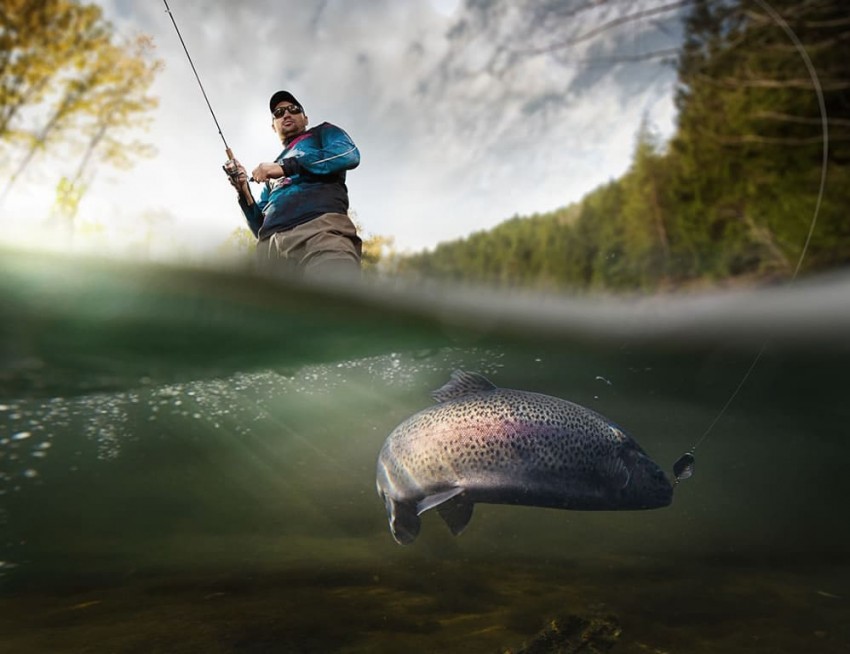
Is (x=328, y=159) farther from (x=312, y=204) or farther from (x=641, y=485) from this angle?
(x=641, y=485)

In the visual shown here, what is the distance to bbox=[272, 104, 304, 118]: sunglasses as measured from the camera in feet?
11.6

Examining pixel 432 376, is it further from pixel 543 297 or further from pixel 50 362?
pixel 50 362

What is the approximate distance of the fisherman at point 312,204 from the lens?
3080 millimetres

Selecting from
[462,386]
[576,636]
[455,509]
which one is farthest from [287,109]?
[576,636]

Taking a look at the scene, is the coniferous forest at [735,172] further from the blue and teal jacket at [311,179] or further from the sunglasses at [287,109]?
the blue and teal jacket at [311,179]

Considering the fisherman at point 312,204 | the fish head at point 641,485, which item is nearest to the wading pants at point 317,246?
the fisherman at point 312,204

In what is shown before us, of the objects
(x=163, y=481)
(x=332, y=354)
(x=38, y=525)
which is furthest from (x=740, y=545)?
(x=38, y=525)

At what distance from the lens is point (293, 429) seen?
6738 mm

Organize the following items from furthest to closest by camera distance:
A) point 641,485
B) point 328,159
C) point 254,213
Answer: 1. point 254,213
2. point 328,159
3. point 641,485

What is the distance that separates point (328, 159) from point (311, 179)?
0.17 m

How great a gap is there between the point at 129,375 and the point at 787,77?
10.9m

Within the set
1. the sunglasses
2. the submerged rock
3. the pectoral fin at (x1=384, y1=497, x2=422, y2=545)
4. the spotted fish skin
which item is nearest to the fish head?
the spotted fish skin

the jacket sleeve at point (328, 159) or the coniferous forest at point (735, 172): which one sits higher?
the coniferous forest at point (735, 172)

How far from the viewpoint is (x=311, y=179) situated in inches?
125
